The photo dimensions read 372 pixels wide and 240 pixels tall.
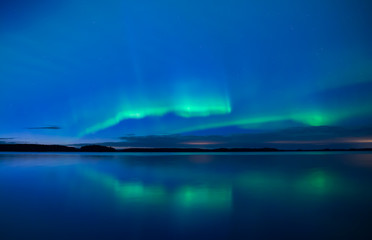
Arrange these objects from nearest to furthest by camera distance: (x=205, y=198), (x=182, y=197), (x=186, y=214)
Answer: (x=186, y=214) < (x=205, y=198) < (x=182, y=197)

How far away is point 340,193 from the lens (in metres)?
14.6

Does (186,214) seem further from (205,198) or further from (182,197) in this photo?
(182,197)

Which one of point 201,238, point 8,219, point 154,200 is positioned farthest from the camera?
point 154,200

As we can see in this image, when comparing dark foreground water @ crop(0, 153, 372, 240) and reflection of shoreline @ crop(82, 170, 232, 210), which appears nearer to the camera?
dark foreground water @ crop(0, 153, 372, 240)

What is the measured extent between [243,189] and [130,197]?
22.8 feet

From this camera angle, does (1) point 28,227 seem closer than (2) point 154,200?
Yes

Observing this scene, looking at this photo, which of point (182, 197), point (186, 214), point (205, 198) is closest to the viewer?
point (186, 214)

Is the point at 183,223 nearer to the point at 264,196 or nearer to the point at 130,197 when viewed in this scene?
the point at 130,197

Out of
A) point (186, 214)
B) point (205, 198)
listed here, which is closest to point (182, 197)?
point (205, 198)

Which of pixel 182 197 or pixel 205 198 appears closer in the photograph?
pixel 205 198

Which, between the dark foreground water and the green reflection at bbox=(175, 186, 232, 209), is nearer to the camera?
the dark foreground water

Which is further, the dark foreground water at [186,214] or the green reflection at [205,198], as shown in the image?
the green reflection at [205,198]

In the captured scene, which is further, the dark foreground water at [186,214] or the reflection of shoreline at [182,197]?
the reflection of shoreline at [182,197]

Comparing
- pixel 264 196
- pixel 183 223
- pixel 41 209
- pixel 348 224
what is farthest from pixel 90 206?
pixel 348 224
